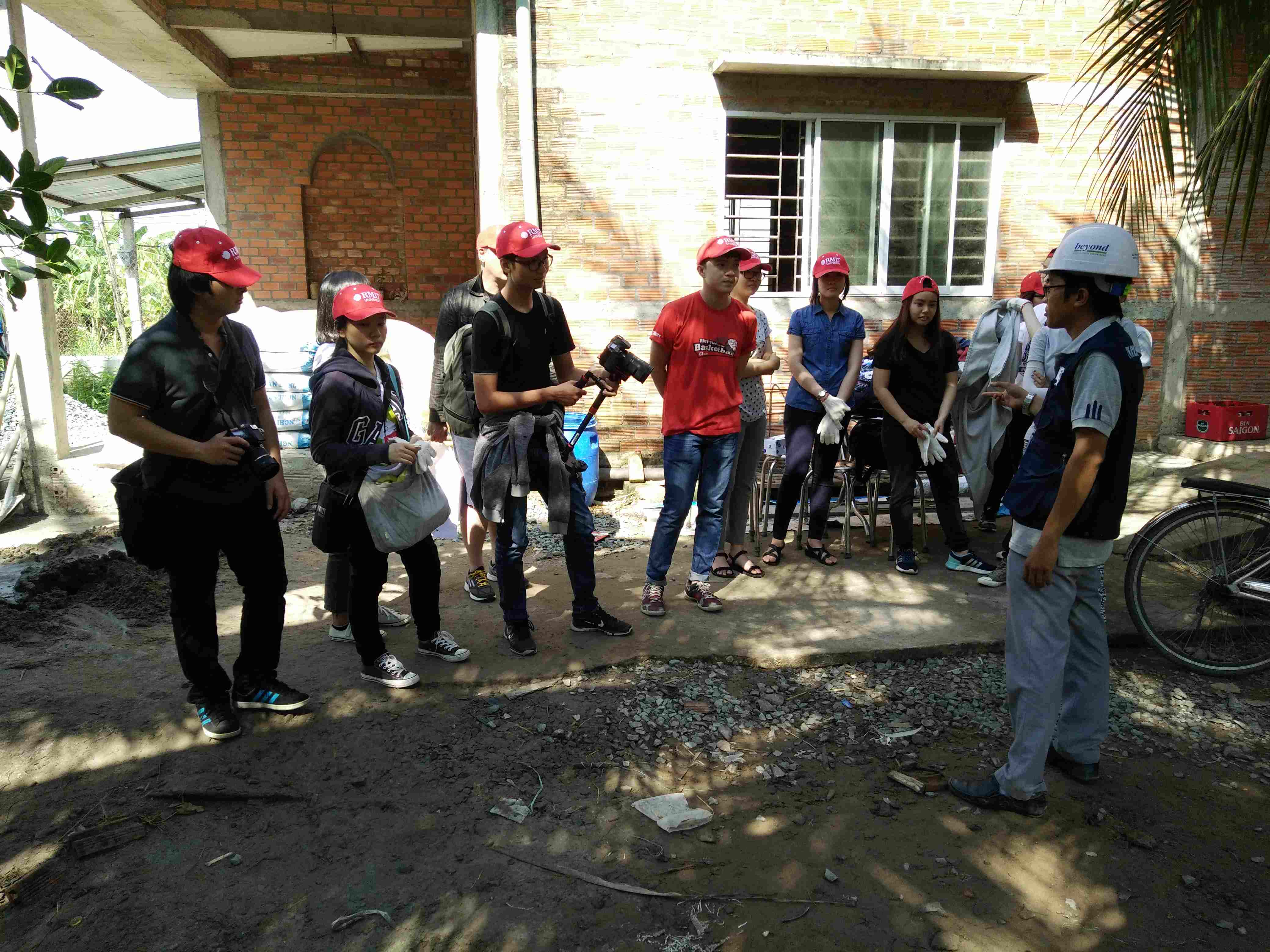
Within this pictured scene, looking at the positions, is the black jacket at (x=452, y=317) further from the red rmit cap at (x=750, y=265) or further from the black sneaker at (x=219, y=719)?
the black sneaker at (x=219, y=719)

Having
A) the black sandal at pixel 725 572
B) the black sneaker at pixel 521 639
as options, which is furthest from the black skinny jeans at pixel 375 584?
the black sandal at pixel 725 572

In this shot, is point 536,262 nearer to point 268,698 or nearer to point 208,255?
point 208,255

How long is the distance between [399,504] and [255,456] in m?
0.60

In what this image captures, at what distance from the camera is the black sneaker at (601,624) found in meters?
4.31

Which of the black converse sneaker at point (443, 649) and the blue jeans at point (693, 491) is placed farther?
the blue jeans at point (693, 491)

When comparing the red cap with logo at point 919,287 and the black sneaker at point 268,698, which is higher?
the red cap with logo at point 919,287

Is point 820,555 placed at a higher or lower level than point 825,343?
lower

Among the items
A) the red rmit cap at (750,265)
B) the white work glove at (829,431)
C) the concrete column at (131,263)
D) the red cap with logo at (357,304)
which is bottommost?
the white work glove at (829,431)

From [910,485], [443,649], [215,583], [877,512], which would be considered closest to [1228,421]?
[877,512]

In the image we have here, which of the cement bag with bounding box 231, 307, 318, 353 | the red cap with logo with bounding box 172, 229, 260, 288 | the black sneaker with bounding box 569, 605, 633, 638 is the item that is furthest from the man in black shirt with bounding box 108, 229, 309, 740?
the cement bag with bounding box 231, 307, 318, 353

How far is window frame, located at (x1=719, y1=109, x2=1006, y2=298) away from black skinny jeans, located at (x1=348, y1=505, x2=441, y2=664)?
4.93m

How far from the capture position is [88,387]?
13242mm

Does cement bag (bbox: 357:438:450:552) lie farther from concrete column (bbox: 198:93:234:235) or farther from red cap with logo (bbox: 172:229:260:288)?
concrete column (bbox: 198:93:234:235)

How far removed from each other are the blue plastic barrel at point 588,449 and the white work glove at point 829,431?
6.82ft
